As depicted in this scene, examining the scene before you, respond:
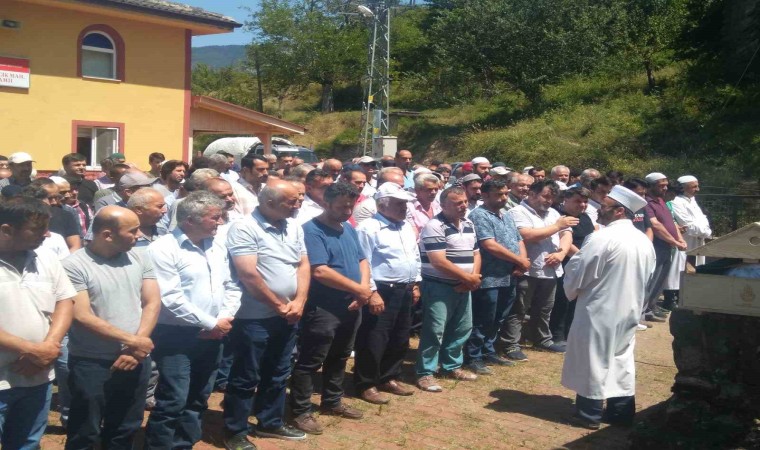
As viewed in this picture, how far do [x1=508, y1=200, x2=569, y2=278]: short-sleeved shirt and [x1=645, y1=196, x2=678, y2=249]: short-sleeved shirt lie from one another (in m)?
2.47

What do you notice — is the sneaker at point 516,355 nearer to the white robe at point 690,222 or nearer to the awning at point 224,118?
the white robe at point 690,222

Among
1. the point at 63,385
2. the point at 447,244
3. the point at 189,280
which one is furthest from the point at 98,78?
the point at 189,280

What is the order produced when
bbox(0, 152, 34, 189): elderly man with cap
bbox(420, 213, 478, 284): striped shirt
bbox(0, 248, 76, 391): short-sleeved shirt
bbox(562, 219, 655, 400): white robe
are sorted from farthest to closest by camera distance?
bbox(0, 152, 34, 189): elderly man with cap → bbox(420, 213, 478, 284): striped shirt → bbox(562, 219, 655, 400): white robe → bbox(0, 248, 76, 391): short-sleeved shirt

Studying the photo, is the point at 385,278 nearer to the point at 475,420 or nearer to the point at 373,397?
the point at 373,397

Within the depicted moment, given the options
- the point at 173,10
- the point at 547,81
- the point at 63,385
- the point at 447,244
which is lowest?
the point at 63,385

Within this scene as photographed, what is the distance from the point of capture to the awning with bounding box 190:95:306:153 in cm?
2020

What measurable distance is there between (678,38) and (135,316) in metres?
24.9

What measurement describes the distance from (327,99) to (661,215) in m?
42.1

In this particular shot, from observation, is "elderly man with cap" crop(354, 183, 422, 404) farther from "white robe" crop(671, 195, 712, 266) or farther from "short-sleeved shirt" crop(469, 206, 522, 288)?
"white robe" crop(671, 195, 712, 266)

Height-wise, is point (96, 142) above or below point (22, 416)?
above

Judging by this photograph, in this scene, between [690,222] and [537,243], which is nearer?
[537,243]

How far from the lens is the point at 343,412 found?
659 cm

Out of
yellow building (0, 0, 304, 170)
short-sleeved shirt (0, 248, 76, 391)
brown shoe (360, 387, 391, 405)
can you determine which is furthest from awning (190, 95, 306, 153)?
short-sleeved shirt (0, 248, 76, 391)

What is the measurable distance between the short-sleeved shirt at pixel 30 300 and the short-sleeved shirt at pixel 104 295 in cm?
21
